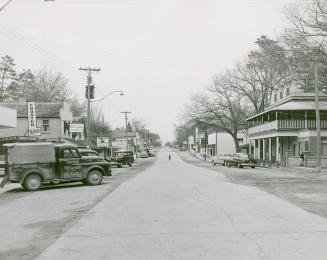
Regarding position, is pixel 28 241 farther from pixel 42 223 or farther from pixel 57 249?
pixel 42 223

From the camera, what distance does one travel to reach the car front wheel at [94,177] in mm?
24312

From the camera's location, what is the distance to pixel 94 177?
24.5 metres

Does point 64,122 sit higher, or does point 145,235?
point 64,122

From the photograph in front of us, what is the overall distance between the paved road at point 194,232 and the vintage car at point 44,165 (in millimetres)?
7184

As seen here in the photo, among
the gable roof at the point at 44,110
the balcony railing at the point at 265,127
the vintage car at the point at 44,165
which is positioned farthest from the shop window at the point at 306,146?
the vintage car at the point at 44,165

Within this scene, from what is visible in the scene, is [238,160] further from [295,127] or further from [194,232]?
[194,232]

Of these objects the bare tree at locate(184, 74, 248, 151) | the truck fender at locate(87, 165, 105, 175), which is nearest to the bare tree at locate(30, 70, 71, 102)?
the bare tree at locate(184, 74, 248, 151)

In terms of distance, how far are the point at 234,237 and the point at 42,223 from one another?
16.3 feet

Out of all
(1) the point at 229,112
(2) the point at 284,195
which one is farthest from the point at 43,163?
(1) the point at 229,112

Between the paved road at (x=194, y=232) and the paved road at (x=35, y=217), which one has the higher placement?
the paved road at (x=194, y=232)

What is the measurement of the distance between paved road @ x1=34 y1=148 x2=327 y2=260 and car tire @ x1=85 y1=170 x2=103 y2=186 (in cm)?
851

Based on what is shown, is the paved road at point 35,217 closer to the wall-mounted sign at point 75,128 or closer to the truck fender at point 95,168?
the truck fender at point 95,168

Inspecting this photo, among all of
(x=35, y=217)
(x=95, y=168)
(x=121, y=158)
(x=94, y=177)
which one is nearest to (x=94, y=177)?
(x=94, y=177)

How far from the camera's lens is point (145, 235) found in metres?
9.88
